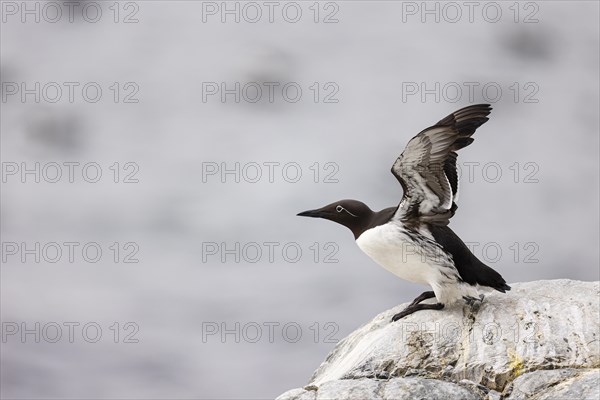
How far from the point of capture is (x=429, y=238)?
10.2 m

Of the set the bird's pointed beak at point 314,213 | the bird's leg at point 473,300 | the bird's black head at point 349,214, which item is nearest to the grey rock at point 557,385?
the bird's leg at point 473,300

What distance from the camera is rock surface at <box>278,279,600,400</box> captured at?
9.02 m

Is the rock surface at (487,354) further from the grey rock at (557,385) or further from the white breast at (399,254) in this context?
the white breast at (399,254)

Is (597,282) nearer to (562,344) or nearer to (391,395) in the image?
(562,344)

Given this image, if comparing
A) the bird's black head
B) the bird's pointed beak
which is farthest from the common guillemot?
the bird's pointed beak

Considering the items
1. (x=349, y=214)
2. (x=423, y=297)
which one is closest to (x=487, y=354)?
(x=423, y=297)

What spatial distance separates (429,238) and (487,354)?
1487 mm

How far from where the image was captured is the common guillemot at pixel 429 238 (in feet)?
32.8

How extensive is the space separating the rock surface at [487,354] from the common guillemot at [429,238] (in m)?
0.29

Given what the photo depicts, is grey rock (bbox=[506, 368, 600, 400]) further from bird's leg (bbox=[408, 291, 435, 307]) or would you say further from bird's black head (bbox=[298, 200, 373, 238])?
bird's black head (bbox=[298, 200, 373, 238])

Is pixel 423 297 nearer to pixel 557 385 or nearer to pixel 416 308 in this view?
pixel 416 308

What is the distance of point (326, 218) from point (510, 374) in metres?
2.92

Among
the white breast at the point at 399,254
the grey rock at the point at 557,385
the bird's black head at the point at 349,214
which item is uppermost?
the bird's black head at the point at 349,214

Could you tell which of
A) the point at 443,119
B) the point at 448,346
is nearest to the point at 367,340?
the point at 448,346
